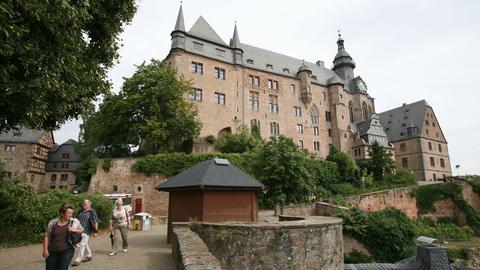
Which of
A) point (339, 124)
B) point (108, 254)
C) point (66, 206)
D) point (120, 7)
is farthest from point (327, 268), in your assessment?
point (339, 124)

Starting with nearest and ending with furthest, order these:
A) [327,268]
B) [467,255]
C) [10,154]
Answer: [327,268] < [467,255] < [10,154]

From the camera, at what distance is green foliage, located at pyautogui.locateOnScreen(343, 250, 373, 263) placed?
1806cm

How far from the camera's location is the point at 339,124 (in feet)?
158

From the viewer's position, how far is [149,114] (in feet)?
97.1

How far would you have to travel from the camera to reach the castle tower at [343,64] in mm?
56625

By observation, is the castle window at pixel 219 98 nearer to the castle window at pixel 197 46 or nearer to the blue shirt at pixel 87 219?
the castle window at pixel 197 46

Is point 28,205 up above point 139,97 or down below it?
below

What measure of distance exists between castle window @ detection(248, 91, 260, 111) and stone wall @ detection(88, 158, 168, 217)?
18.2m

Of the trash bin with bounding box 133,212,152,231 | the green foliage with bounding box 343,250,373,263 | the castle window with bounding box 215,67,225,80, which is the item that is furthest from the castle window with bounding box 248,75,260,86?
the green foliage with bounding box 343,250,373,263

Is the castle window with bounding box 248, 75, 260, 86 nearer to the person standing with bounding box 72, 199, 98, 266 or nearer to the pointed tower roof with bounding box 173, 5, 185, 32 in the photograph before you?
the pointed tower roof with bounding box 173, 5, 185, 32

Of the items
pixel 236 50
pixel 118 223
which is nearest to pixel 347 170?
pixel 236 50

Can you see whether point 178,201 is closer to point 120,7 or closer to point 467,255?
point 120,7

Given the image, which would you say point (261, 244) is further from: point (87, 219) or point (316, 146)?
point (316, 146)

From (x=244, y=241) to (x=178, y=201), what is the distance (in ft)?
15.1
